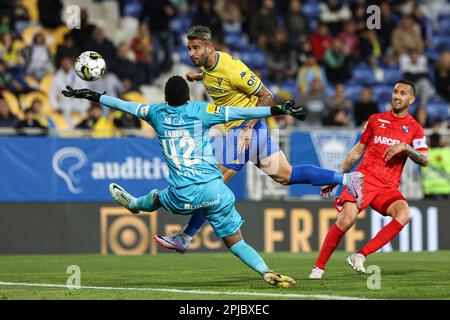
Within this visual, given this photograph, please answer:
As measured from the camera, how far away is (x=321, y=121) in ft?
72.8

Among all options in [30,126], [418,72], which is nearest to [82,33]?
[30,126]

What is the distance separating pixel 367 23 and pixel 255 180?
729cm

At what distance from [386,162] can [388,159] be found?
36cm

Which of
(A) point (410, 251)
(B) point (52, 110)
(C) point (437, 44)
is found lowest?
(A) point (410, 251)

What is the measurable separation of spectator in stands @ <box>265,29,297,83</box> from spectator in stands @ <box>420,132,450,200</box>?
505 centimetres

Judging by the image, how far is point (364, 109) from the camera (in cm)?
2203

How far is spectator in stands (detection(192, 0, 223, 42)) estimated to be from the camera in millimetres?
24266

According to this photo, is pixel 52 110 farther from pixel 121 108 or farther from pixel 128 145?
pixel 121 108

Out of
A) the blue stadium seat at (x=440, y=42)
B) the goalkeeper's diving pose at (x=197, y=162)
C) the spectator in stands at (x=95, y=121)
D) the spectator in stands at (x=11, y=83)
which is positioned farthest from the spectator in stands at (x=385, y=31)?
the goalkeeper's diving pose at (x=197, y=162)

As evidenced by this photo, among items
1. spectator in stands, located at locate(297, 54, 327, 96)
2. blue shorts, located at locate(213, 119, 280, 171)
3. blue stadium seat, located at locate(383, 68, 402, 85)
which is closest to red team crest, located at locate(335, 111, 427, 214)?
blue shorts, located at locate(213, 119, 280, 171)

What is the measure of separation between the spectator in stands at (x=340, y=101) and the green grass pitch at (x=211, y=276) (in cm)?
443

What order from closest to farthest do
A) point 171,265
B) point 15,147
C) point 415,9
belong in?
point 171,265 < point 15,147 < point 415,9

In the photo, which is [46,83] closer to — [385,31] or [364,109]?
[364,109]
